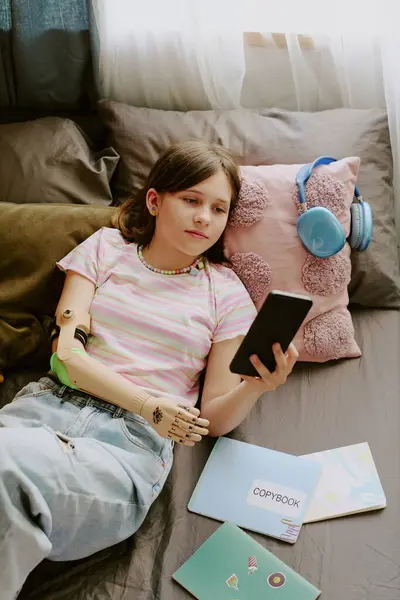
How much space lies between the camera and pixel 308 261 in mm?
1626

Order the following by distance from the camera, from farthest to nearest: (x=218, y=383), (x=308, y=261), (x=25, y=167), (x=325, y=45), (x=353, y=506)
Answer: (x=325, y=45), (x=25, y=167), (x=308, y=261), (x=218, y=383), (x=353, y=506)

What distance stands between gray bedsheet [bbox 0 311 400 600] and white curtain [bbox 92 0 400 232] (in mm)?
659

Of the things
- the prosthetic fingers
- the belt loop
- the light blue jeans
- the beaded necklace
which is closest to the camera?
the light blue jeans

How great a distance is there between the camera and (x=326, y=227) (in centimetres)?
158

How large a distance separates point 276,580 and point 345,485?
26 centimetres

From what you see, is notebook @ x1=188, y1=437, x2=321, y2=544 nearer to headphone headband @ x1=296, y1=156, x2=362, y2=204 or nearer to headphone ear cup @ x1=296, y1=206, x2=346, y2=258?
headphone ear cup @ x1=296, y1=206, x2=346, y2=258

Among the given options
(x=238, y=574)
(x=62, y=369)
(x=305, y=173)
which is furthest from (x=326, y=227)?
(x=238, y=574)

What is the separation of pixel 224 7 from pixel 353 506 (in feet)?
4.38

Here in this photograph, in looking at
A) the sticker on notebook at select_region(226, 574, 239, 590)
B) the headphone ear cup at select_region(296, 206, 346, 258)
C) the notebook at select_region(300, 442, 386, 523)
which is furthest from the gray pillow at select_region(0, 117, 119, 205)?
the sticker on notebook at select_region(226, 574, 239, 590)

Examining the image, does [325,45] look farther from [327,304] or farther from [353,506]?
[353,506]

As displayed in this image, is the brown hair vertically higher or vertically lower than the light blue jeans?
higher

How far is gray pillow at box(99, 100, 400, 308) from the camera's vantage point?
5.74 feet

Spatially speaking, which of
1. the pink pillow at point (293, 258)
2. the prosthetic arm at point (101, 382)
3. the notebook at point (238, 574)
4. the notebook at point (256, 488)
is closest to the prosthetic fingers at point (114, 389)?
the prosthetic arm at point (101, 382)

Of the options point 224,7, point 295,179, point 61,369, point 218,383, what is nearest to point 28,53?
point 224,7
